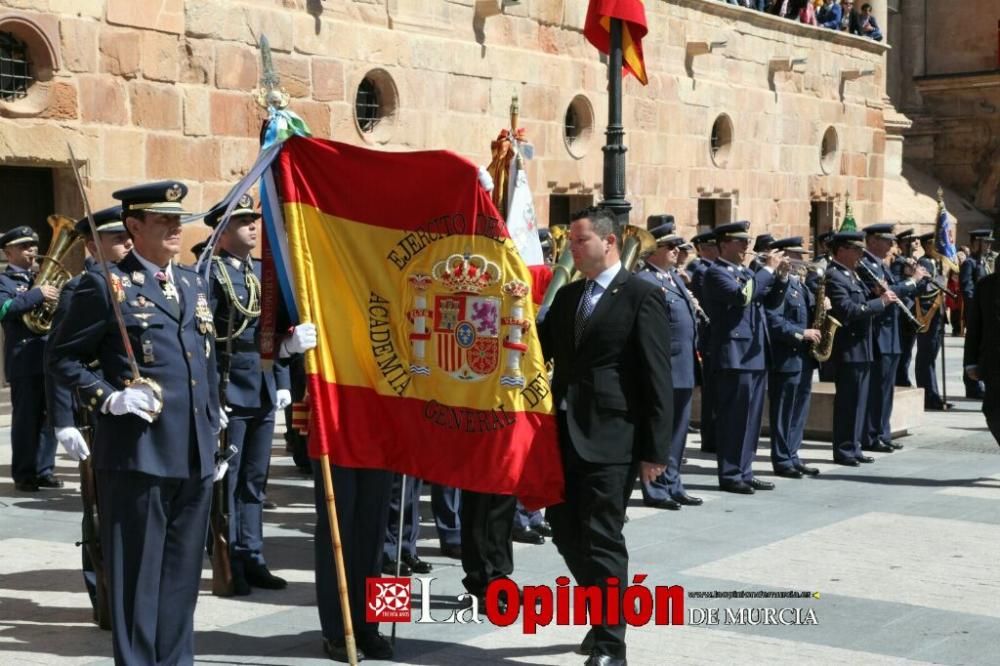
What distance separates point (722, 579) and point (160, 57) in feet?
30.4

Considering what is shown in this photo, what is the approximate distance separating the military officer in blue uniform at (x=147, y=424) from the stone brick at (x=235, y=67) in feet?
32.7

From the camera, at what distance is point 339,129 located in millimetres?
17531

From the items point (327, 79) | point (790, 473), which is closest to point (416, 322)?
point (790, 473)

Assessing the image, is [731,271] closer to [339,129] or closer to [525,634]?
[525,634]

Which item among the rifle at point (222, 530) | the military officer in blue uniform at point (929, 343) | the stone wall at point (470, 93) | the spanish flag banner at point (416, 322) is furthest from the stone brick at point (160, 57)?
the spanish flag banner at point (416, 322)

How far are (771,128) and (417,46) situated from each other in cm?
1023

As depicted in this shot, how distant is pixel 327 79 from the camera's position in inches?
680

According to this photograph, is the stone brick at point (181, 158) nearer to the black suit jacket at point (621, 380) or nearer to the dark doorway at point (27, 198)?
the dark doorway at point (27, 198)

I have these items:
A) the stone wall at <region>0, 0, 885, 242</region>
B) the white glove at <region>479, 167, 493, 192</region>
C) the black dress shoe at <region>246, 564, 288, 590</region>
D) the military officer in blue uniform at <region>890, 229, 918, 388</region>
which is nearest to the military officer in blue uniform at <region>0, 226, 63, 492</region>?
the stone wall at <region>0, 0, 885, 242</region>

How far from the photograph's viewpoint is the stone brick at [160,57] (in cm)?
1520

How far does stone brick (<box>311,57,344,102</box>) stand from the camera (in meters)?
17.1

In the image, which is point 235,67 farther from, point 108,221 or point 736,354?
point 108,221

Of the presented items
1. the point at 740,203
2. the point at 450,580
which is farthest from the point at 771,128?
the point at 450,580

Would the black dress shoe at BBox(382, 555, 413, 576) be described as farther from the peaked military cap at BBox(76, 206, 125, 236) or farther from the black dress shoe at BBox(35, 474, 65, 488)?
the black dress shoe at BBox(35, 474, 65, 488)
